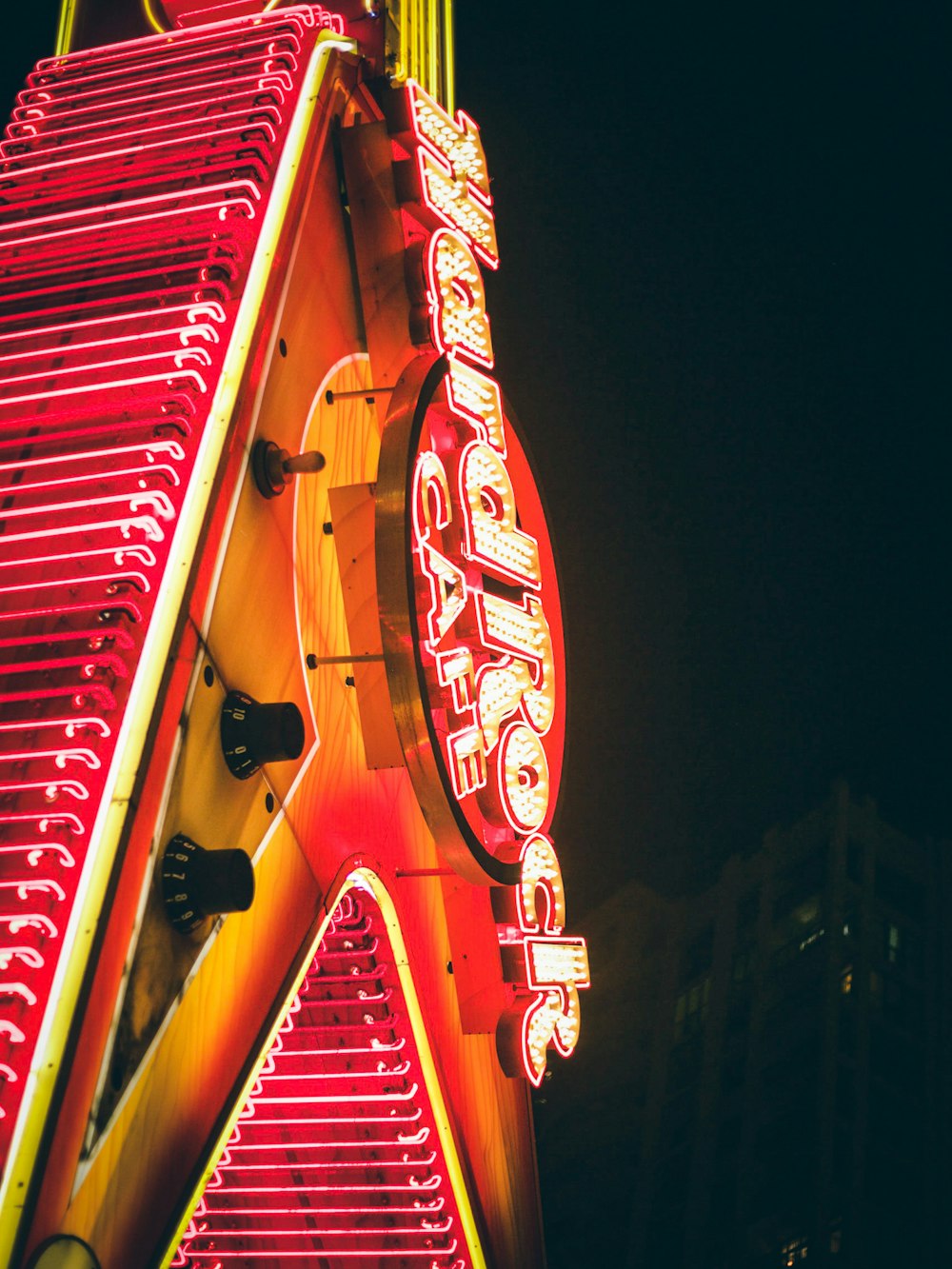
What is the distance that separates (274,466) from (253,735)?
1351mm

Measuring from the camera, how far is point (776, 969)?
27.9 m

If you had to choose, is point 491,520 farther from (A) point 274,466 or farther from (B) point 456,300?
(A) point 274,466

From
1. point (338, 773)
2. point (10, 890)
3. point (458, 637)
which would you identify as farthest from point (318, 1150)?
point (10, 890)

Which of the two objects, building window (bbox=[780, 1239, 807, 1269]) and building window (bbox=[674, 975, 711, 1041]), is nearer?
building window (bbox=[780, 1239, 807, 1269])

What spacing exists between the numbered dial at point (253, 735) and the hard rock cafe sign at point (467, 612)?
826mm

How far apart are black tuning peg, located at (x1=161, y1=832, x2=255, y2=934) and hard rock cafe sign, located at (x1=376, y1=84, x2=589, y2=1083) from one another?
1.44m

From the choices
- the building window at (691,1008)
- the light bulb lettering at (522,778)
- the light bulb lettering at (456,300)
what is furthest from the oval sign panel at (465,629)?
the building window at (691,1008)

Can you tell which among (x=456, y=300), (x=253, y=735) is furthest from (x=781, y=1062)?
(x=253, y=735)

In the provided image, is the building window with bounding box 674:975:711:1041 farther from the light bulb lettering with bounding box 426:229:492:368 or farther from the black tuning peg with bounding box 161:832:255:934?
the black tuning peg with bounding box 161:832:255:934

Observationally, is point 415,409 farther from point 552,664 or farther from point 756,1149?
point 756,1149

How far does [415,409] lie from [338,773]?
1990 mm

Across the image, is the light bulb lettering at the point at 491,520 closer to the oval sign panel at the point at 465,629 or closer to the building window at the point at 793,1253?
the oval sign panel at the point at 465,629

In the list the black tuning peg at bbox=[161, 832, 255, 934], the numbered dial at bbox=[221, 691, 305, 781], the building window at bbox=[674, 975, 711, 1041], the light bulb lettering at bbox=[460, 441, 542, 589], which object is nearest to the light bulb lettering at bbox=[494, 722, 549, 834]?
the light bulb lettering at bbox=[460, 441, 542, 589]

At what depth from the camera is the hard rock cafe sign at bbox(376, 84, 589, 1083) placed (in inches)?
205
